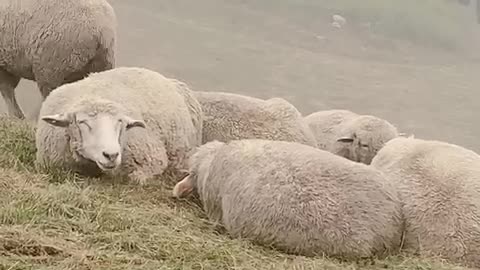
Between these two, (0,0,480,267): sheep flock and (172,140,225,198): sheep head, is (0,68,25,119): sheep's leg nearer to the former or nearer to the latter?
(0,0,480,267): sheep flock

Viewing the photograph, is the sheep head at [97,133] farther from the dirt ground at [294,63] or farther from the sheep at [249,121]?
the dirt ground at [294,63]

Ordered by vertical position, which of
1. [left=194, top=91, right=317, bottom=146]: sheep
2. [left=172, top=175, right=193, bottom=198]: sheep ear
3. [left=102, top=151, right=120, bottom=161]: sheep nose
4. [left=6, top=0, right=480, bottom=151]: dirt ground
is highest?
[left=102, top=151, right=120, bottom=161]: sheep nose

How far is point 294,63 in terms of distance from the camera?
52.3ft

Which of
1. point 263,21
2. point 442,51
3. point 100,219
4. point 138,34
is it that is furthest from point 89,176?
point 442,51

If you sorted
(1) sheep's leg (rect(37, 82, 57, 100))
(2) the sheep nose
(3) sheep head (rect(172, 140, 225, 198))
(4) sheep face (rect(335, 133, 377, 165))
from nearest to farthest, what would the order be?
(2) the sheep nose
(3) sheep head (rect(172, 140, 225, 198))
(4) sheep face (rect(335, 133, 377, 165))
(1) sheep's leg (rect(37, 82, 57, 100))

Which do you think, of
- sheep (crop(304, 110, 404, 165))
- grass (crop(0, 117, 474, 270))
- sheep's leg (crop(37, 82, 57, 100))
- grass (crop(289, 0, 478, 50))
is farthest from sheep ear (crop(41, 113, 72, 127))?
grass (crop(289, 0, 478, 50))

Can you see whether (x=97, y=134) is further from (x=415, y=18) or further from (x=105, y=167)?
(x=415, y=18)

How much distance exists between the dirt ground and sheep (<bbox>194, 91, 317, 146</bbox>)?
542cm

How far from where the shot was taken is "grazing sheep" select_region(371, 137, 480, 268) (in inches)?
210

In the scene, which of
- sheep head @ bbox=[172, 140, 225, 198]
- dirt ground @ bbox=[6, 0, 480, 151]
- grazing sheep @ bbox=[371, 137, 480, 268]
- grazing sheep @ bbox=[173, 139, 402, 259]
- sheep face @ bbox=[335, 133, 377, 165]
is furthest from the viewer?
dirt ground @ bbox=[6, 0, 480, 151]

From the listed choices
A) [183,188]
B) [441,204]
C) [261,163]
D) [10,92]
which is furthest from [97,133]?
[10,92]

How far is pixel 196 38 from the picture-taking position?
50.2 feet

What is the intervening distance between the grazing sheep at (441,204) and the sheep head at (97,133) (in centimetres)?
182

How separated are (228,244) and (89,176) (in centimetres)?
149
